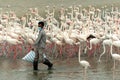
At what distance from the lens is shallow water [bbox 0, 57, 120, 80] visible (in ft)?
48.9

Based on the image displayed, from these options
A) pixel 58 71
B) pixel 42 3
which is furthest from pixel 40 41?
pixel 42 3

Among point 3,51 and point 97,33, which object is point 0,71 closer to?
point 3,51

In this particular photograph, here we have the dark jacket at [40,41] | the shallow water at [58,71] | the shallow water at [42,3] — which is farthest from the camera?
the shallow water at [42,3]

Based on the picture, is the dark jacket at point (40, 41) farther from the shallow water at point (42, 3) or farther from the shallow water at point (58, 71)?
the shallow water at point (42, 3)

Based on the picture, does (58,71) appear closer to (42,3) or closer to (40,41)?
(40,41)

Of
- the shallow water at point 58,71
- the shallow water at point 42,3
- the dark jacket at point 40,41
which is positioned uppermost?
the shallow water at point 42,3

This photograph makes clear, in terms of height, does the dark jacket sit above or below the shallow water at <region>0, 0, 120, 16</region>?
below

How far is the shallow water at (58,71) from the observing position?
587 inches

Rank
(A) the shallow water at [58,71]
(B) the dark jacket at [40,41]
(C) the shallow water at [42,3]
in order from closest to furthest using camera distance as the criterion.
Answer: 1. (A) the shallow water at [58,71]
2. (B) the dark jacket at [40,41]
3. (C) the shallow water at [42,3]

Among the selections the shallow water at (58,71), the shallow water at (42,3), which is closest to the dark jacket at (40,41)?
the shallow water at (58,71)

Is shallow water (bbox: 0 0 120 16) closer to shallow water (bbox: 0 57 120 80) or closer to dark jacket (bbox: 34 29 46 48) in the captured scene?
shallow water (bbox: 0 57 120 80)

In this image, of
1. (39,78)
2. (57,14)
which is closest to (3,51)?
(39,78)

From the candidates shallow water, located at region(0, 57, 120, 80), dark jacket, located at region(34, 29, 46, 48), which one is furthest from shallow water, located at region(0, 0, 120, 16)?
dark jacket, located at region(34, 29, 46, 48)

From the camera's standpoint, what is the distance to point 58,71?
16047 millimetres
